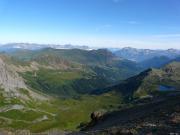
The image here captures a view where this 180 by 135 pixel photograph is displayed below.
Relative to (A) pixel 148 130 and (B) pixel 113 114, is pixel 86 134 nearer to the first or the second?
(A) pixel 148 130

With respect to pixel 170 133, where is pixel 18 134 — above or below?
below

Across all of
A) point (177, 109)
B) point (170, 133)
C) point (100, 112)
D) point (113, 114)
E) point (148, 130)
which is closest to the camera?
point (170, 133)

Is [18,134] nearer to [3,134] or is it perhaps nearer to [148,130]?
[3,134]

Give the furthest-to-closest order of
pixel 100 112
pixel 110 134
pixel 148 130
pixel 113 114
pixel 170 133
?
pixel 100 112
pixel 113 114
pixel 110 134
pixel 148 130
pixel 170 133

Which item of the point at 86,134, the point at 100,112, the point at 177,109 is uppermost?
the point at 177,109

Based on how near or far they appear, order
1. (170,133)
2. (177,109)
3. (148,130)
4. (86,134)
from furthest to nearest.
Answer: (177,109)
(86,134)
(148,130)
(170,133)

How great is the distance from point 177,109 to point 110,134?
14510 mm

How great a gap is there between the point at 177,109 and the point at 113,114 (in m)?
32.2

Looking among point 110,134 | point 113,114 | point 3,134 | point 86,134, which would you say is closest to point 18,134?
point 3,134

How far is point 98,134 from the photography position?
137 feet

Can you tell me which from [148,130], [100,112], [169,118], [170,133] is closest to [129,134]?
[148,130]

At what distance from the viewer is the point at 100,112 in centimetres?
8900

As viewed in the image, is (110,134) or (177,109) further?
(177,109)

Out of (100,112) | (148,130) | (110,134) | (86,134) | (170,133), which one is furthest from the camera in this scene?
(100,112)
